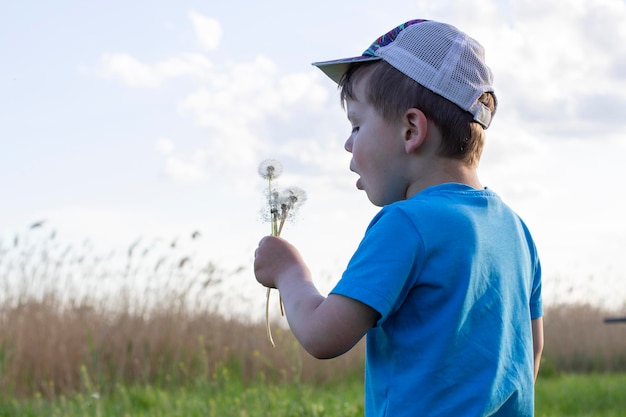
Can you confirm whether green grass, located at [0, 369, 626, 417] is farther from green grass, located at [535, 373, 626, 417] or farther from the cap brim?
the cap brim

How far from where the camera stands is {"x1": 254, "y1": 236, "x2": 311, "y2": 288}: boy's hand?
72.0 inches

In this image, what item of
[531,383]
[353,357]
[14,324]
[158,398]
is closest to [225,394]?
[158,398]

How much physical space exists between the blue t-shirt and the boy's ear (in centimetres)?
11

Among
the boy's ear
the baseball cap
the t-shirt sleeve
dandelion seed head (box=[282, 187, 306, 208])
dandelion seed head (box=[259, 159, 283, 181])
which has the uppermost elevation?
the baseball cap

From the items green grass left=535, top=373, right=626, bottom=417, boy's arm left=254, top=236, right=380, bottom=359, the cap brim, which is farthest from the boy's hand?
green grass left=535, top=373, right=626, bottom=417

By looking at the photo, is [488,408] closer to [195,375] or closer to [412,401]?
[412,401]

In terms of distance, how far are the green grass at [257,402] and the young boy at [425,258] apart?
280cm

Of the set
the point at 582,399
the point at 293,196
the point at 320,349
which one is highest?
the point at 293,196

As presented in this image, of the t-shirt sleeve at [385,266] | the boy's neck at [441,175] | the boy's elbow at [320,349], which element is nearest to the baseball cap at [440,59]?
the boy's neck at [441,175]

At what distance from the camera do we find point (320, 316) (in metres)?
1.65

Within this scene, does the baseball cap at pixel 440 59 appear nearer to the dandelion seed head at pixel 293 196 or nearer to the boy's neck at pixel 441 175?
the boy's neck at pixel 441 175

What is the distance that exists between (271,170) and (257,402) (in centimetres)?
321

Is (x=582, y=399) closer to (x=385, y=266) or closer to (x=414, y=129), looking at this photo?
(x=414, y=129)

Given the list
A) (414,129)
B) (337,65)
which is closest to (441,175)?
(414,129)
